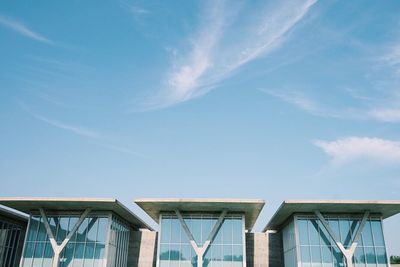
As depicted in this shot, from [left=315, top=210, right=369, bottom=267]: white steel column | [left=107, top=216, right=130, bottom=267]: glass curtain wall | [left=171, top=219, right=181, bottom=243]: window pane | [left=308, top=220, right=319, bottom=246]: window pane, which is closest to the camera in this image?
[left=315, top=210, right=369, bottom=267]: white steel column

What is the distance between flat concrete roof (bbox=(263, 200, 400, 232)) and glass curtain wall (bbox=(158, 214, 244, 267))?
164 inches

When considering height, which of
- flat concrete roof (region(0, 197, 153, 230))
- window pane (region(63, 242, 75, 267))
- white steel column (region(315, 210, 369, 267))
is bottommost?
window pane (region(63, 242, 75, 267))

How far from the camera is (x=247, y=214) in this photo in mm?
31766

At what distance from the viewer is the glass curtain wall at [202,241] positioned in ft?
97.1

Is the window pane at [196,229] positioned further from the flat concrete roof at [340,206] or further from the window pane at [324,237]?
the window pane at [324,237]

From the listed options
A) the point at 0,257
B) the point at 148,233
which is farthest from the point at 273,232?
the point at 0,257

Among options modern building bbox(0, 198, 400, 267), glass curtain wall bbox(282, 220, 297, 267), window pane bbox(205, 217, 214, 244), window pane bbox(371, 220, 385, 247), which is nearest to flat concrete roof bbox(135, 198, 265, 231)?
modern building bbox(0, 198, 400, 267)

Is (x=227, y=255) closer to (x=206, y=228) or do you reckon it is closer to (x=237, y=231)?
(x=237, y=231)

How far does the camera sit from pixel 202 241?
30188 millimetres

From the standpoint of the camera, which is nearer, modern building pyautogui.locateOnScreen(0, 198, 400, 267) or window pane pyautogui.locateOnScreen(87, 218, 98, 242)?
modern building pyautogui.locateOnScreen(0, 198, 400, 267)

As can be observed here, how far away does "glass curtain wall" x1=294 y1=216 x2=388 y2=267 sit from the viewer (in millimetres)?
28828

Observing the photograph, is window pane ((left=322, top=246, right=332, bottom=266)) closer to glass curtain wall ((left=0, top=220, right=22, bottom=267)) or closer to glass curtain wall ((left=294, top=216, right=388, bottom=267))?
glass curtain wall ((left=294, top=216, right=388, bottom=267))

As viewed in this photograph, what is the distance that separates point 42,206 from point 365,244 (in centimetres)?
2628

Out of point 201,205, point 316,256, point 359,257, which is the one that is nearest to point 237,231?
point 201,205
